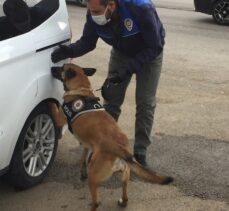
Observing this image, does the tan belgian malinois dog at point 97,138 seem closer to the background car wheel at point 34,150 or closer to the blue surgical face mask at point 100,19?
the background car wheel at point 34,150

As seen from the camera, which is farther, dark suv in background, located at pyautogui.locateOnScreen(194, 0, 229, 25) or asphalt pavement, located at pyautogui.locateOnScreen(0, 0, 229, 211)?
dark suv in background, located at pyautogui.locateOnScreen(194, 0, 229, 25)

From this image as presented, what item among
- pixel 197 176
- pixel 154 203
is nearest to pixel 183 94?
pixel 197 176

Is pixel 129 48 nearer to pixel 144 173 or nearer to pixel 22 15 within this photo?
pixel 22 15

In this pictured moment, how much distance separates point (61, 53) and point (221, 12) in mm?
9180

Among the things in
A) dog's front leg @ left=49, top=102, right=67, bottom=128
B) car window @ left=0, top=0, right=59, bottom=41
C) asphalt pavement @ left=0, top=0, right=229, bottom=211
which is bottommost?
asphalt pavement @ left=0, top=0, right=229, bottom=211

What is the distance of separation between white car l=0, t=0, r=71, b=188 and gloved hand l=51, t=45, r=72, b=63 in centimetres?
4

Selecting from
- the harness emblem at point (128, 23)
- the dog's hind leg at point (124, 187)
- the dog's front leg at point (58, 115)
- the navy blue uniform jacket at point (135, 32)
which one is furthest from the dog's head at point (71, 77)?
the dog's hind leg at point (124, 187)

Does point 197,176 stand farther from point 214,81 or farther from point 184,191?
point 214,81

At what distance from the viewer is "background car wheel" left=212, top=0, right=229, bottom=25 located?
41.1 feet

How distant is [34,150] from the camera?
4.20 meters

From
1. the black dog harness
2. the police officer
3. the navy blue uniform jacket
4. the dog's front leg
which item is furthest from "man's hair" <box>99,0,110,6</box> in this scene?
the dog's front leg

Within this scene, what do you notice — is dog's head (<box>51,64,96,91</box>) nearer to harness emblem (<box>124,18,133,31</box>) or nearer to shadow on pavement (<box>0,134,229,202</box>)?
harness emblem (<box>124,18,133,31</box>)

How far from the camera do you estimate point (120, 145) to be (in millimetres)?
3656

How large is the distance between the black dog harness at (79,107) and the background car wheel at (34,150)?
0.84 feet
